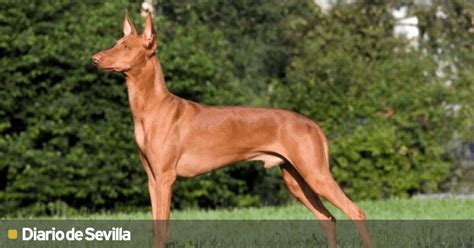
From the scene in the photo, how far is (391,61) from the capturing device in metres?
19.5

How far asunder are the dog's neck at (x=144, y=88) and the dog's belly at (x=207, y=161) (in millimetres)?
508

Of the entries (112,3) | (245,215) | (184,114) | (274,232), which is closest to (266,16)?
(112,3)

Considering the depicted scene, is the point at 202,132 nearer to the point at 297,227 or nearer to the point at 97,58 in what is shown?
the point at 97,58

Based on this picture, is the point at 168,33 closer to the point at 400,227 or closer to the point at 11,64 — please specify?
the point at 11,64

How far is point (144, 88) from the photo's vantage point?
29.3ft

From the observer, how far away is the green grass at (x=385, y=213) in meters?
13.9

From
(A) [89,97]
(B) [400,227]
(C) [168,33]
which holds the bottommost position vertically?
(B) [400,227]

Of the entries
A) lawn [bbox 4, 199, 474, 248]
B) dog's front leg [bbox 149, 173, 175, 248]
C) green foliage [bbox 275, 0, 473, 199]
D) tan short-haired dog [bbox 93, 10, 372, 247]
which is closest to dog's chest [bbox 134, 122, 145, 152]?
tan short-haired dog [bbox 93, 10, 372, 247]

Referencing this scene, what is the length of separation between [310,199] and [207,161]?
3.22 ft

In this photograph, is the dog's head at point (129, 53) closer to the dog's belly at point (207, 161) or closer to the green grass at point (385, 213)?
the dog's belly at point (207, 161)

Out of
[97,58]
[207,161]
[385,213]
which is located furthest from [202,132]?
[385,213]

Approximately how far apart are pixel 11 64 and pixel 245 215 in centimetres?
418

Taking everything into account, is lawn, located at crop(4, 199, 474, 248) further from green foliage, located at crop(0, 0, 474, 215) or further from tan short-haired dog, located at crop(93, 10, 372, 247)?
green foliage, located at crop(0, 0, 474, 215)

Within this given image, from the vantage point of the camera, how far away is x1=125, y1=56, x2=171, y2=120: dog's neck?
351 inches
